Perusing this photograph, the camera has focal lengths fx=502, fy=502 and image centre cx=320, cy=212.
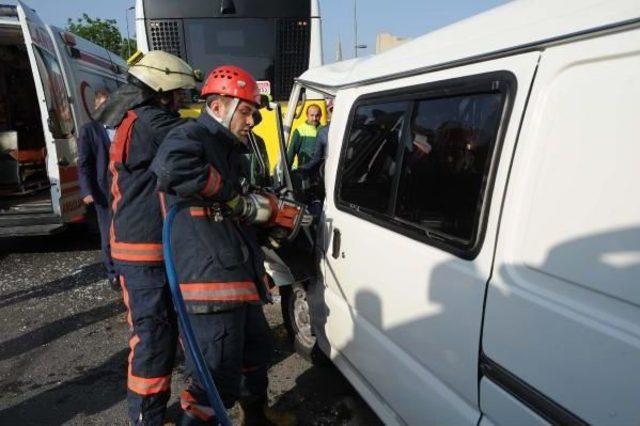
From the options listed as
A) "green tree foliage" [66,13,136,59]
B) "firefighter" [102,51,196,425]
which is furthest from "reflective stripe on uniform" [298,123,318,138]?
"green tree foliage" [66,13,136,59]

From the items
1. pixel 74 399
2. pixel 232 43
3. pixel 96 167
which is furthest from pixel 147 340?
pixel 232 43

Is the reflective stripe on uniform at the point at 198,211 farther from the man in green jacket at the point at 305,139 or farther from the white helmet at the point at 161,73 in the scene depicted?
the man in green jacket at the point at 305,139

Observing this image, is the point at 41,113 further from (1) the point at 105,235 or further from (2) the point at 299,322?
(2) the point at 299,322

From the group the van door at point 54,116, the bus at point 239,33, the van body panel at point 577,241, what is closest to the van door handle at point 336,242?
the van body panel at point 577,241

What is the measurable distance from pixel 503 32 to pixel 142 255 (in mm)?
1885

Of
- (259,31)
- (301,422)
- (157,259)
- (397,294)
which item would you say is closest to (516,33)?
(397,294)

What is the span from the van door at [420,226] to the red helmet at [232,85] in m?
0.54

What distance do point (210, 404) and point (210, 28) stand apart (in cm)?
620

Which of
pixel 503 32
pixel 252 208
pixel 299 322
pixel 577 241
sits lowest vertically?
pixel 299 322

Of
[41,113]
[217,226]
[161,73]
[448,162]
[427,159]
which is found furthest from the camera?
[41,113]

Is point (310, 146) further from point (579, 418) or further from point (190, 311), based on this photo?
point (579, 418)

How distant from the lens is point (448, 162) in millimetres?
1818

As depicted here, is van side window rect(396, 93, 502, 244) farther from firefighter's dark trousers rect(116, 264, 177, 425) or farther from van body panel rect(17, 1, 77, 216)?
van body panel rect(17, 1, 77, 216)

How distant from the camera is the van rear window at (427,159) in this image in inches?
64.5
